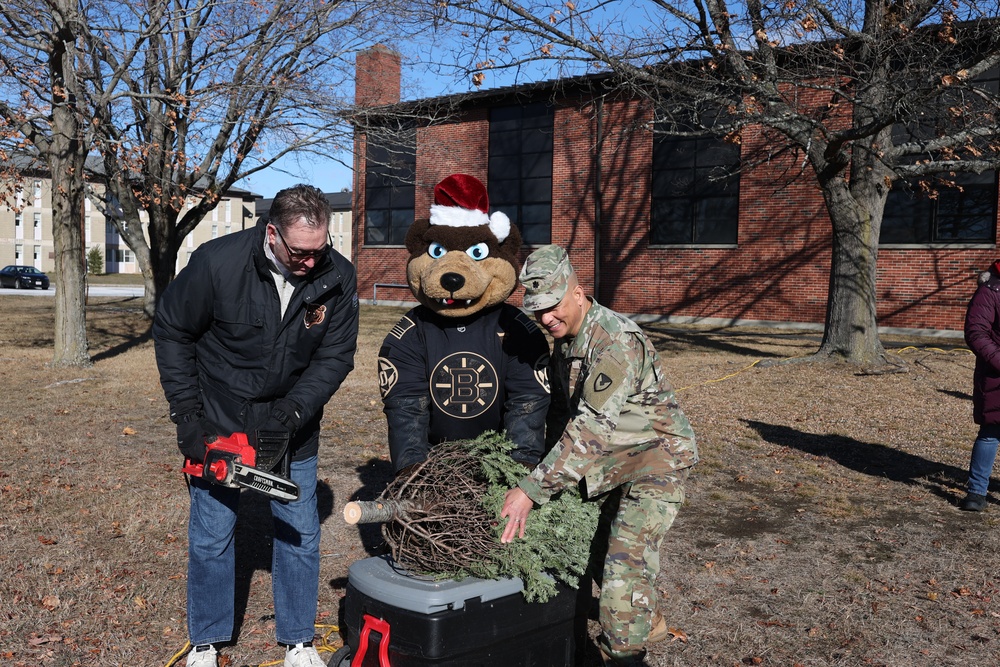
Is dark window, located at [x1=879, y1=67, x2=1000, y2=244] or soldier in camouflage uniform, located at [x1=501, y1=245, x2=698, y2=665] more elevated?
dark window, located at [x1=879, y1=67, x2=1000, y2=244]

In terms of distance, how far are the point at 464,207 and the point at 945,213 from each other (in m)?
20.4

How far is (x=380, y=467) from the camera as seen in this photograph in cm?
734

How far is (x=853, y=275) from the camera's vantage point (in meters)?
13.5

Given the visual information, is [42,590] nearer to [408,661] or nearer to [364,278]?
[408,661]

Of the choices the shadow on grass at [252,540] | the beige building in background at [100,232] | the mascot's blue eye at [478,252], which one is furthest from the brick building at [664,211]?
the beige building in background at [100,232]

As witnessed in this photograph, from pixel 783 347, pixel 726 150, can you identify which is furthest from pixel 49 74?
pixel 726 150

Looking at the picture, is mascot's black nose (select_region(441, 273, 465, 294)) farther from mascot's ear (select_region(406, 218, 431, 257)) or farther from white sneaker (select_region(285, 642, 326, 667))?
white sneaker (select_region(285, 642, 326, 667))

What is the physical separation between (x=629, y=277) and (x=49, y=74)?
17.1 m

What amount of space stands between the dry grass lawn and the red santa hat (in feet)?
6.55

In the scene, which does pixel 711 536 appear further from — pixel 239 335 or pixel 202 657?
pixel 239 335

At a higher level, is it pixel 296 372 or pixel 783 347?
pixel 296 372

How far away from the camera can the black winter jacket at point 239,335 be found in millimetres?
3240

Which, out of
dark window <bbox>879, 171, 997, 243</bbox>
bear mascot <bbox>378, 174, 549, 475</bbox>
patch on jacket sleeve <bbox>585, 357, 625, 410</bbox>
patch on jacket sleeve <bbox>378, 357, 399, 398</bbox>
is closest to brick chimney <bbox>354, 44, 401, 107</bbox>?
dark window <bbox>879, 171, 997, 243</bbox>

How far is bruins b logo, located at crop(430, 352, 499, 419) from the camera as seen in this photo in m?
3.69
